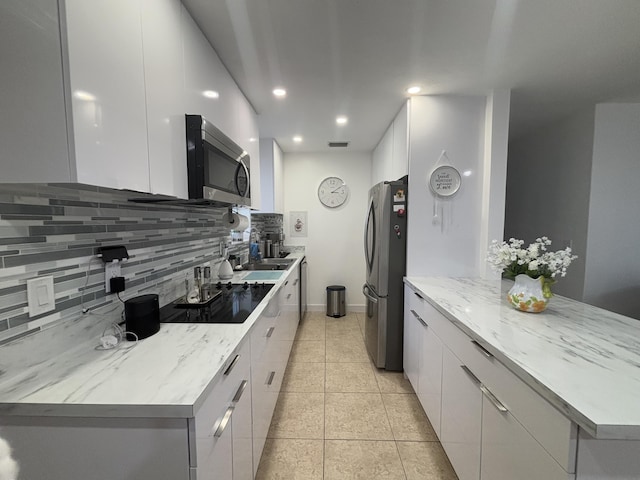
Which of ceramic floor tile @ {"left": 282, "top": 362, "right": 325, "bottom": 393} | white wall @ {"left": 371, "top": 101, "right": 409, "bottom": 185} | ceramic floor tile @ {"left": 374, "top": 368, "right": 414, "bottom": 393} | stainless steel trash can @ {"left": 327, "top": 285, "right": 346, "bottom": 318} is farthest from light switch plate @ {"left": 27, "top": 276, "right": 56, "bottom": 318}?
stainless steel trash can @ {"left": 327, "top": 285, "right": 346, "bottom": 318}

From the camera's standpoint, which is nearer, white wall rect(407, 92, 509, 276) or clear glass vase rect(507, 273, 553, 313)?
clear glass vase rect(507, 273, 553, 313)

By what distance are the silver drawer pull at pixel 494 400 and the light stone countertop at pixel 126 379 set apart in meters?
1.04

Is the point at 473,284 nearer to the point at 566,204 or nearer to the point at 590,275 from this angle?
the point at 590,275

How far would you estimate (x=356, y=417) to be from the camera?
189 cm

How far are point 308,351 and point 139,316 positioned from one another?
2074 millimetres

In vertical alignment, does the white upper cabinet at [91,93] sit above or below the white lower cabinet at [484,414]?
above

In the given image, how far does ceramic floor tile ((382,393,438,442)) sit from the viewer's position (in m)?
1.74

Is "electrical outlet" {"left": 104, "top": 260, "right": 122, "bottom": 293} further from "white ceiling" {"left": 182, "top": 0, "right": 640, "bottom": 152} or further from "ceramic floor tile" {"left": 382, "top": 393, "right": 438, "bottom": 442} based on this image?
"ceramic floor tile" {"left": 382, "top": 393, "right": 438, "bottom": 442}

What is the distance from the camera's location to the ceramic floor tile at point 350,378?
7.29 ft

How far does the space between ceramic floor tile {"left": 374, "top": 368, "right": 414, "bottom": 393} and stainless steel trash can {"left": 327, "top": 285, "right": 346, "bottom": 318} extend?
1.39 m

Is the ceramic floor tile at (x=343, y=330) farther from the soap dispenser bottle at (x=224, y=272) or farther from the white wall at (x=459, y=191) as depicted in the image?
the soap dispenser bottle at (x=224, y=272)

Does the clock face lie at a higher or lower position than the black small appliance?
higher

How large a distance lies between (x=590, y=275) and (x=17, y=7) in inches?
154

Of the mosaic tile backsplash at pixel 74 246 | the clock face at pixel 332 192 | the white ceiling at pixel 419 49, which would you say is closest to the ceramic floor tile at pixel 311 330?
the clock face at pixel 332 192
